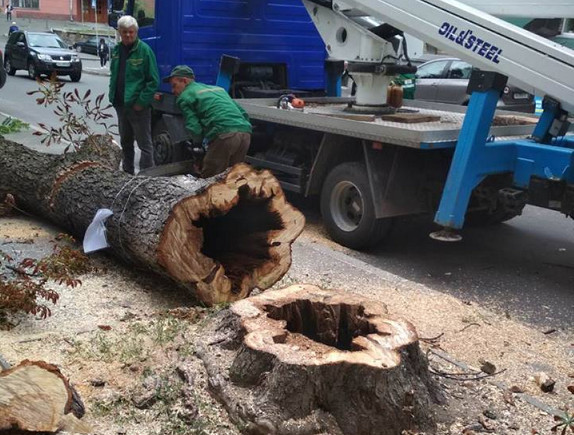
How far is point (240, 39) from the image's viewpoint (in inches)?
343

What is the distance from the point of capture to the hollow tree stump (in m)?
3.07

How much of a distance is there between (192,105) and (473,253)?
3193mm

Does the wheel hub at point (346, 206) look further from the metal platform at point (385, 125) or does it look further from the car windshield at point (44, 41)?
the car windshield at point (44, 41)

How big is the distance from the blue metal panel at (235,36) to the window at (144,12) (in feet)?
0.50

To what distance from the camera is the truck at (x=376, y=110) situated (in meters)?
5.77

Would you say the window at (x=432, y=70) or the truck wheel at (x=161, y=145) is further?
the window at (x=432, y=70)

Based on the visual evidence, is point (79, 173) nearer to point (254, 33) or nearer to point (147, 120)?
point (147, 120)

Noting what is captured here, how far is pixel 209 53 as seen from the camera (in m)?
8.49

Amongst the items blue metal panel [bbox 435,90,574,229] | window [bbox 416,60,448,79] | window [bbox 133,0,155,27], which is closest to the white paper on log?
blue metal panel [bbox 435,90,574,229]

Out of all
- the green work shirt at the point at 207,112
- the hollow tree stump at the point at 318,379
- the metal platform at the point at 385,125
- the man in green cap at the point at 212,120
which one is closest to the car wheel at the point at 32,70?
the metal platform at the point at 385,125

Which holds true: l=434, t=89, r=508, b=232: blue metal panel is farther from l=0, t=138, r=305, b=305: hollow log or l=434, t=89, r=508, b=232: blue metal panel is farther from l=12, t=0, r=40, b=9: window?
l=12, t=0, r=40, b=9: window

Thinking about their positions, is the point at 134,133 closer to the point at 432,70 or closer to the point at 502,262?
the point at 502,262

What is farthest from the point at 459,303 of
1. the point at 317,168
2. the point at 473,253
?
the point at 317,168

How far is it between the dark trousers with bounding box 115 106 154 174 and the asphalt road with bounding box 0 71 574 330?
1998 mm
